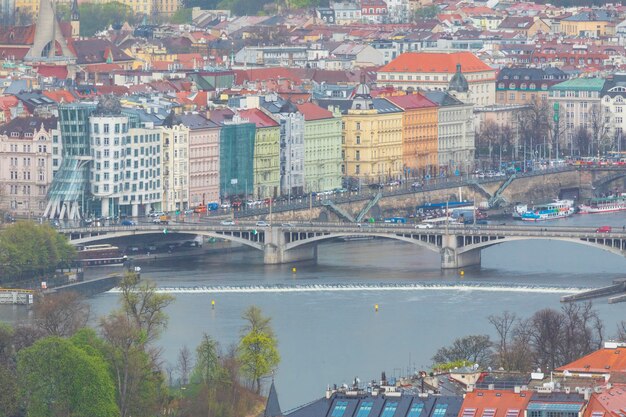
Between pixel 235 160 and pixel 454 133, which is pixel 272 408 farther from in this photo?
pixel 454 133

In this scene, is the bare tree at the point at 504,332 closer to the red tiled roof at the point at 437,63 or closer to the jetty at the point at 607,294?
the jetty at the point at 607,294

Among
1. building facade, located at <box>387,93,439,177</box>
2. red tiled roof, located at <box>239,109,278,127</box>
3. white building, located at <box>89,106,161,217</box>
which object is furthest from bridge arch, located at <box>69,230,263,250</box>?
building facade, located at <box>387,93,439,177</box>

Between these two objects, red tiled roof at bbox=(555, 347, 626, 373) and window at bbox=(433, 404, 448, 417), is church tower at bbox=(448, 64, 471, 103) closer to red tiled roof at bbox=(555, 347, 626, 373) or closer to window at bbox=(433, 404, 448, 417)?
red tiled roof at bbox=(555, 347, 626, 373)

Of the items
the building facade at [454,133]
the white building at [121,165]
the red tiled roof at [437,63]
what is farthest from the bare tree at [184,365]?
the red tiled roof at [437,63]

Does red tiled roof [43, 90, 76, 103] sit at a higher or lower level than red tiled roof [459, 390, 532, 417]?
higher

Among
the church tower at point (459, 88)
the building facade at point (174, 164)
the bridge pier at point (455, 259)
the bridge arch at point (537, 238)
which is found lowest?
the bridge pier at point (455, 259)

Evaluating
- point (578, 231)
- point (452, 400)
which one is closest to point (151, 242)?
point (578, 231)

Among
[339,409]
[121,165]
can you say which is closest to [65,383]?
[339,409]
